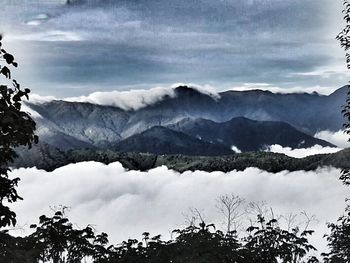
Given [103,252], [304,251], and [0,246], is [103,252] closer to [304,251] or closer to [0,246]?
[304,251]

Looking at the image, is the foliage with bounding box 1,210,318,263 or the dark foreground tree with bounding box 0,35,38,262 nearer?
the dark foreground tree with bounding box 0,35,38,262

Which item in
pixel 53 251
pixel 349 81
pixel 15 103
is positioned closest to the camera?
pixel 15 103

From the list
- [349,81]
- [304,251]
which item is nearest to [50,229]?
[304,251]

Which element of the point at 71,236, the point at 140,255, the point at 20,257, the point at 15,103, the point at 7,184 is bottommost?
the point at 140,255

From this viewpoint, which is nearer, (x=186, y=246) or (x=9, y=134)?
(x=9, y=134)

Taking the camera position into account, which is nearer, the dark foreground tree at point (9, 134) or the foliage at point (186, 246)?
the dark foreground tree at point (9, 134)

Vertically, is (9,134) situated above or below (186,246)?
above

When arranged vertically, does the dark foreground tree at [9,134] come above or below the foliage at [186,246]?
above

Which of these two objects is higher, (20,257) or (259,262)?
(20,257)

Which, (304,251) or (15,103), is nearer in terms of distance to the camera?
(15,103)

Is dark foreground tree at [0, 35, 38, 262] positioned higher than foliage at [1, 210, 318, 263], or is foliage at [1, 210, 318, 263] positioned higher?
dark foreground tree at [0, 35, 38, 262]

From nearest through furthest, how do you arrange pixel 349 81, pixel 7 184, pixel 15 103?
pixel 15 103 < pixel 7 184 < pixel 349 81
